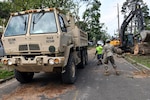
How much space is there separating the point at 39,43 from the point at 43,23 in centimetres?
84

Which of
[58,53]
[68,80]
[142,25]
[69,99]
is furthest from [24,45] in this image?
[142,25]

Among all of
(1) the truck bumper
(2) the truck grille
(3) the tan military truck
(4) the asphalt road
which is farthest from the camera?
(2) the truck grille

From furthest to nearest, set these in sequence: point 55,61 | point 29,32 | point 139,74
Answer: point 139,74, point 29,32, point 55,61

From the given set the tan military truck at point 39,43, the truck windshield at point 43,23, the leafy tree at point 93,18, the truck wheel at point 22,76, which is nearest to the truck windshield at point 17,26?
the tan military truck at point 39,43

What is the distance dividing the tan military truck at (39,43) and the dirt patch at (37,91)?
519 millimetres

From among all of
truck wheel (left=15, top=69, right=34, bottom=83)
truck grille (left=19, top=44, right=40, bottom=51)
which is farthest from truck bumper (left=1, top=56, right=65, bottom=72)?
truck wheel (left=15, top=69, right=34, bottom=83)

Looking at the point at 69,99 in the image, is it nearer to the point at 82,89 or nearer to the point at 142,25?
the point at 82,89

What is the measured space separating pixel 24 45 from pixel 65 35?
1542 mm

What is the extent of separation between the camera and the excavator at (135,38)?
24130 millimetres

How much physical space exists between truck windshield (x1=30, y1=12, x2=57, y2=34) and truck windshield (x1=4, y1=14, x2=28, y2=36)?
1.01 ft

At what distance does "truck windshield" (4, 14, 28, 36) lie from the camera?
33.4 ft

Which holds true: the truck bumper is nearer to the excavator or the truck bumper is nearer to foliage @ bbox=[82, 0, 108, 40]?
the excavator

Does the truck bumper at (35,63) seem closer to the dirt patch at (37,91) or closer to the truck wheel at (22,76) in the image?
the dirt patch at (37,91)

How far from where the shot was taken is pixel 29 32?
10.0m
